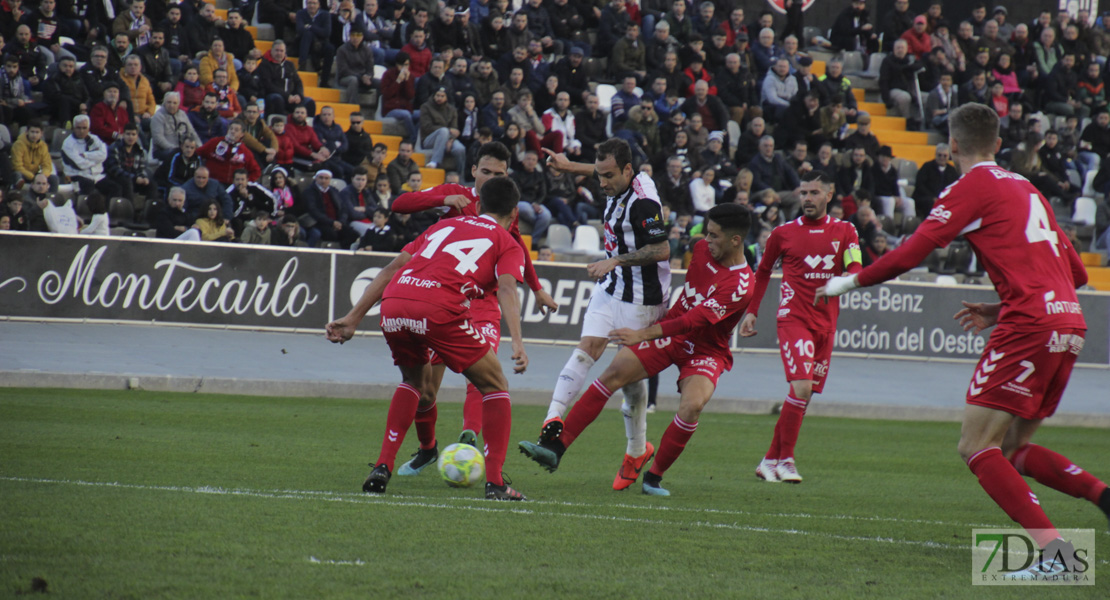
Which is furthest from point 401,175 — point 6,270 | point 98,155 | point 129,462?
point 129,462

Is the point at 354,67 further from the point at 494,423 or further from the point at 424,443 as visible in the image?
the point at 494,423

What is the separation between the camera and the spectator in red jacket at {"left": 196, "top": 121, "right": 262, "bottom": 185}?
18.1m

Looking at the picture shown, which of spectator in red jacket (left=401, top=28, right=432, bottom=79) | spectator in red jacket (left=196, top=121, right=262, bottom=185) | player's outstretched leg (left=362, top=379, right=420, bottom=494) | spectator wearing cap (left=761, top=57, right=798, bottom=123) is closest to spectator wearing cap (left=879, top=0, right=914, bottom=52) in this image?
spectator wearing cap (left=761, top=57, right=798, bottom=123)

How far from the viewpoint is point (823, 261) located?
956cm

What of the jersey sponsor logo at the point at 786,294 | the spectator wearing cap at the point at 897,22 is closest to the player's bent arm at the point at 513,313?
the jersey sponsor logo at the point at 786,294

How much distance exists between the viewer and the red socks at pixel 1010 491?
5.41m

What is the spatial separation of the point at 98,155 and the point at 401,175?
477 cm

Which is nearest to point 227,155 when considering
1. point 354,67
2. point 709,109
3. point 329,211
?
point 329,211

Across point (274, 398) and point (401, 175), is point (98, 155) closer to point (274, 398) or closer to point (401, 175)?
point (401, 175)

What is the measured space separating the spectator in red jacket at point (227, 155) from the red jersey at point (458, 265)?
11.8m

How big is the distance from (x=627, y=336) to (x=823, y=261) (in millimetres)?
2470

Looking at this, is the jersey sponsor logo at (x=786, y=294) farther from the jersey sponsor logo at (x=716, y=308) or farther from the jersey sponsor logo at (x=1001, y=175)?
the jersey sponsor logo at (x=1001, y=175)

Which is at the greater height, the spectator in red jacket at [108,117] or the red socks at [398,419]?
the red socks at [398,419]

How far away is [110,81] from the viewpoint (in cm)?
1820
